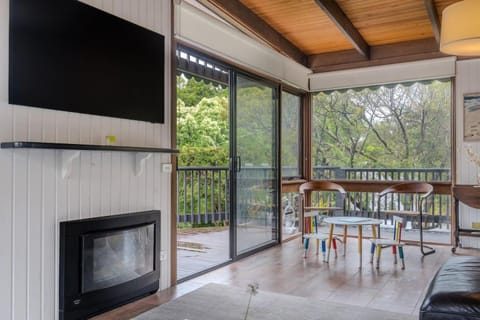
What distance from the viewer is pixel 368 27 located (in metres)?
4.51

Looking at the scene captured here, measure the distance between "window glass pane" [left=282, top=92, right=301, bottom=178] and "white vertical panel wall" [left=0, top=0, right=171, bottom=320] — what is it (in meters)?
2.83

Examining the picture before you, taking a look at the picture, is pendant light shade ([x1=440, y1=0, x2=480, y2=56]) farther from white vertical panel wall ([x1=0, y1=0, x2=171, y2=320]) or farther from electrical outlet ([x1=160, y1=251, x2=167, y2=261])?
electrical outlet ([x1=160, y1=251, x2=167, y2=261])

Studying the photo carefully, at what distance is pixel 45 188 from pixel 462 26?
8.89 ft

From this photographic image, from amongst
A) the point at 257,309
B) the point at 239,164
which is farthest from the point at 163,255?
the point at 239,164

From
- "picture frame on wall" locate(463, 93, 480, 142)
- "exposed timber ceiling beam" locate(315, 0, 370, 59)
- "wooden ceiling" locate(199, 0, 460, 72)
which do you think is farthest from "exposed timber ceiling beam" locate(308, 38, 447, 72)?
"picture frame on wall" locate(463, 93, 480, 142)

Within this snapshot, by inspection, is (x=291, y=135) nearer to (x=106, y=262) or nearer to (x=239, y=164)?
(x=239, y=164)

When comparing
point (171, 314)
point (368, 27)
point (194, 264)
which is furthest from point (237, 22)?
point (171, 314)

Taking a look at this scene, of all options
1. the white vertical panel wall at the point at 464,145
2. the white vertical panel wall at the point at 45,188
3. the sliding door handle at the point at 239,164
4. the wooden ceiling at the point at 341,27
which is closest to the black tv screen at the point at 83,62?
the white vertical panel wall at the point at 45,188

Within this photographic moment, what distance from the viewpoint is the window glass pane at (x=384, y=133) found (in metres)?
5.11

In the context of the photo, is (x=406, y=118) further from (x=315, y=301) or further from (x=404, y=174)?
(x=315, y=301)

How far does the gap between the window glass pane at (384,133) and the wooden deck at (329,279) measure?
1.24 metres

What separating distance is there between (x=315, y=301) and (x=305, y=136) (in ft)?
11.0

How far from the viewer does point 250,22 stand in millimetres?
4070

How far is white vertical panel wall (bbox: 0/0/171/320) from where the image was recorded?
81.3 inches
